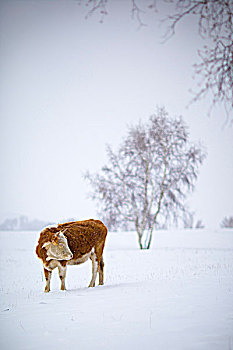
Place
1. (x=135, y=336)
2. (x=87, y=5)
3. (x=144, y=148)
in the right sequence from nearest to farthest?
1. (x=87, y=5)
2. (x=135, y=336)
3. (x=144, y=148)

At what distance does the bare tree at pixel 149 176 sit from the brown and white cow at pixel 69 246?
38.0 feet

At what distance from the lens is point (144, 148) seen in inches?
760

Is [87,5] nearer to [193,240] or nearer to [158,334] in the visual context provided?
[158,334]

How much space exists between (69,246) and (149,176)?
12.9 m

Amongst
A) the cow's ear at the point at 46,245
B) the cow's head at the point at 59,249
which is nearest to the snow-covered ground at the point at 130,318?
the cow's head at the point at 59,249

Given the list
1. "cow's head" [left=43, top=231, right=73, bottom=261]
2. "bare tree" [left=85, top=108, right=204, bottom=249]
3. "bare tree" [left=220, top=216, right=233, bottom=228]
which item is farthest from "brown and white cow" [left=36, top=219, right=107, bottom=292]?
"bare tree" [left=220, top=216, right=233, bottom=228]

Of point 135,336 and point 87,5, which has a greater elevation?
point 87,5

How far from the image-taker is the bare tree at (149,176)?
63.0ft

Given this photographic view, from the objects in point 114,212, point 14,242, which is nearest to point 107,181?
point 114,212

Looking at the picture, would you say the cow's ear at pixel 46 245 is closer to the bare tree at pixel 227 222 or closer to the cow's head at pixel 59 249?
the cow's head at pixel 59 249

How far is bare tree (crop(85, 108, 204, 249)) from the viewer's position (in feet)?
63.0

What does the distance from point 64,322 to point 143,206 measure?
52.9 feet

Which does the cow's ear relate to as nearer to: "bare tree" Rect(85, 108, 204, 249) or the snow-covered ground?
the snow-covered ground

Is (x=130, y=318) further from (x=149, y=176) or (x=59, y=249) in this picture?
(x=149, y=176)
